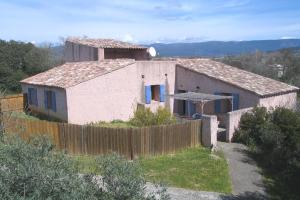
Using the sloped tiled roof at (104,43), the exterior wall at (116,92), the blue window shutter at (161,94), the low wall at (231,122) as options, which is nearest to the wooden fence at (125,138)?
the low wall at (231,122)

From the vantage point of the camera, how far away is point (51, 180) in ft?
22.8

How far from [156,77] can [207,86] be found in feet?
10.9

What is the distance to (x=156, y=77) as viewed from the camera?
84.4 ft

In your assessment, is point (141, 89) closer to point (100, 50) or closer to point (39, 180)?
point (100, 50)

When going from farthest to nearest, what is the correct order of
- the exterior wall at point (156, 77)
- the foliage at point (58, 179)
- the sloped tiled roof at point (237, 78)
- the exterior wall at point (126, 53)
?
1. the exterior wall at point (126, 53)
2. the exterior wall at point (156, 77)
3. the sloped tiled roof at point (237, 78)
4. the foliage at point (58, 179)

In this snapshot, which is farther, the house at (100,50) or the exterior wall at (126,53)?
the exterior wall at (126,53)

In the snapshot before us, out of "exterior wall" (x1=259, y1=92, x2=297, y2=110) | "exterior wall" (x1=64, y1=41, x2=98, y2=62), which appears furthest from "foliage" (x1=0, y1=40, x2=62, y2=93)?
"exterior wall" (x1=259, y1=92, x2=297, y2=110)

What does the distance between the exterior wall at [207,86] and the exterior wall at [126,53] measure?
5.27 m

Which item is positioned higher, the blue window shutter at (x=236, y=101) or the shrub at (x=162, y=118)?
the blue window shutter at (x=236, y=101)

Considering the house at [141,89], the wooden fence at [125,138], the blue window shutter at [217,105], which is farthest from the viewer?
the blue window shutter at [217,105]

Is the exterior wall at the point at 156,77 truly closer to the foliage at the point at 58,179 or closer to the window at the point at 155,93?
the window at the point at 155,93

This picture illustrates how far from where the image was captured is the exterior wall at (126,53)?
29.4m

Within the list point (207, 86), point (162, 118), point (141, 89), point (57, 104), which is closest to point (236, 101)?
point (207, 86)

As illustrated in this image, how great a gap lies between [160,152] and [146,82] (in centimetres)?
886
